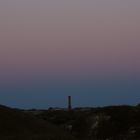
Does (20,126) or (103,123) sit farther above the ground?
(103,123)

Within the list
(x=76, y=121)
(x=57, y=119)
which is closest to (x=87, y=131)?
(x=76, y=121)

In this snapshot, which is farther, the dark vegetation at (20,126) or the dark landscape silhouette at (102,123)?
the dark landscape silhouette at (102,123)

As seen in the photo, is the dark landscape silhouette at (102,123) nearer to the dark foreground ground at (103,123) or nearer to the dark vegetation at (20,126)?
the dark foreground ground at (103,123)

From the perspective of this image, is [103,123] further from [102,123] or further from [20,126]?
[20,126]

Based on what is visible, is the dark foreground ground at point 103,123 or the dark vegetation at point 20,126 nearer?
the dark vegetation at point 20,126

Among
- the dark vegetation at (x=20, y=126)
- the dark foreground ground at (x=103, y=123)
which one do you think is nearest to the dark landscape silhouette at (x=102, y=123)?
the dark foreground ground at (x=103, y=123)

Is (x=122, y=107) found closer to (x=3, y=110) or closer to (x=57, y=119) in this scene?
(x=57, y=119)

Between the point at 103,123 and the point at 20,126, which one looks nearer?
the point at 20,126

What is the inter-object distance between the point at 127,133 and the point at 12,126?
19.3 m

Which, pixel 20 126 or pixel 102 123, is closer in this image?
pixel 20 126

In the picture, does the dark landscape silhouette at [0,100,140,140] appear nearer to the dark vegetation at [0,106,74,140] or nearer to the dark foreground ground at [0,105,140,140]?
the dark foreground ground at [0,105,140,140]

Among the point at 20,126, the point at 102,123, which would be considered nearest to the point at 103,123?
the point at 102,123

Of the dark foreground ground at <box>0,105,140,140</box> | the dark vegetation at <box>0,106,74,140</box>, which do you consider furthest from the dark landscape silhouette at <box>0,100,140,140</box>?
the dark vegetation at <box>0,106,74,140</box>

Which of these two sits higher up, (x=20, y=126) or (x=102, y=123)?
(x=102, y=123)
